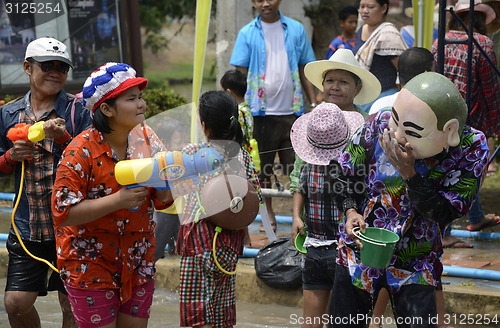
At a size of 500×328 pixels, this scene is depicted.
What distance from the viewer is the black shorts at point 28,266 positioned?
14.2 feet

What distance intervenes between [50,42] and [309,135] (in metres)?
1.65

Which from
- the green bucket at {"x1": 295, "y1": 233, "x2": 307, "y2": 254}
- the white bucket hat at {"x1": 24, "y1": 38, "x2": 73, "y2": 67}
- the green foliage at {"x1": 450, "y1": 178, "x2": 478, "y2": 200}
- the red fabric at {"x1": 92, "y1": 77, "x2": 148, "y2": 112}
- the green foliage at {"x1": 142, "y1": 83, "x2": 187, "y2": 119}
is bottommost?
the green foliage at {"x1": 142, "y1": 83, "x2": 187, "y2": 119}

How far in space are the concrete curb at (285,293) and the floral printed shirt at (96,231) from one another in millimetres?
2095

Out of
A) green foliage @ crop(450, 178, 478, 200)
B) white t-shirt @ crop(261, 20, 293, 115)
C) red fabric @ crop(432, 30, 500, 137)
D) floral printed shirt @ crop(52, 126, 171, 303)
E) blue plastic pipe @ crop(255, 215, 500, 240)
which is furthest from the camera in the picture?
white t-shirt @ crop(261, 20, 293, 115)

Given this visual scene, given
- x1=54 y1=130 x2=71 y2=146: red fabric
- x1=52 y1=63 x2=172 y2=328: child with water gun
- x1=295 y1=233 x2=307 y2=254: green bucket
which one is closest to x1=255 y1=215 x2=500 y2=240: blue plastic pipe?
x1=295 y1=233 x2=307 y2=254: green bucket

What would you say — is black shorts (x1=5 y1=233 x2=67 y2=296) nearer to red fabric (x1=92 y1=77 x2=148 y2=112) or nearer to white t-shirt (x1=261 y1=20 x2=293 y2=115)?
red fabric (x1=92 y1=77 x2=148 y2=112)

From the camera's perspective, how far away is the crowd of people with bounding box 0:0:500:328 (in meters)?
3.23

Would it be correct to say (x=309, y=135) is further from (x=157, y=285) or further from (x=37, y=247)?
(x=157, y=285)

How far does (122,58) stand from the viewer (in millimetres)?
9820

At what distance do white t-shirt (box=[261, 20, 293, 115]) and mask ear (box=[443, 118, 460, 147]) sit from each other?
Answer: 158 inches

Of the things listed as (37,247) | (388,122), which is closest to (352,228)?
(388,122)

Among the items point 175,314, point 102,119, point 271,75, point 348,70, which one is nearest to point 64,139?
point 102,119

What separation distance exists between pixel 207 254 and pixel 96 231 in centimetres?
71

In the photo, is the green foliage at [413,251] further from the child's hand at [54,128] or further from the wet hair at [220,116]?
the child's hand at [54,128]
